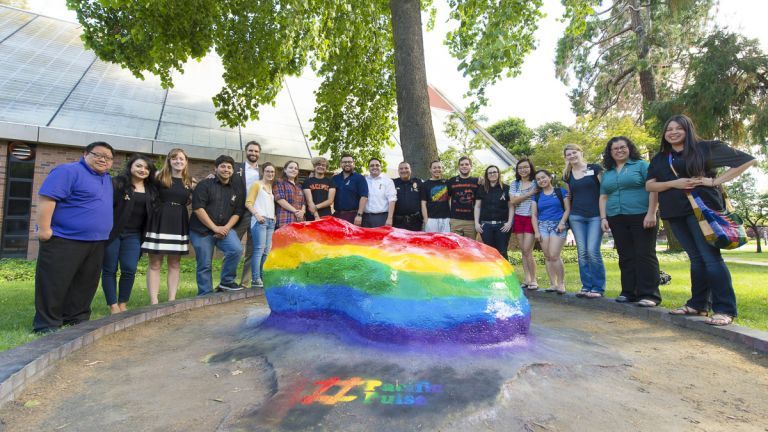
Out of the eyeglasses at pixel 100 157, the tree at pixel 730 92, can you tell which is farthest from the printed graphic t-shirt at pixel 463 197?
the tree at pixel 730 92

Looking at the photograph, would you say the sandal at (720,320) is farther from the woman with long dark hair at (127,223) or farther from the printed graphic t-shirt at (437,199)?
the woman with long dark hair at (127,223)

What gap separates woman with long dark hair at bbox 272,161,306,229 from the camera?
6.61m

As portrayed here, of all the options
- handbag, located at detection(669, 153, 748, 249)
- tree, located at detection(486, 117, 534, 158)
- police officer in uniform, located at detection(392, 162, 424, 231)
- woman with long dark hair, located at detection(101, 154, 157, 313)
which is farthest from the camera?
tree, located at detection(486, 117, 534, 158)

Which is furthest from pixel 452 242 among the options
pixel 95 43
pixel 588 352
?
pixel 95 43

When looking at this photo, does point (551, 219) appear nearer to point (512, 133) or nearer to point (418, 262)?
point (418, 262)

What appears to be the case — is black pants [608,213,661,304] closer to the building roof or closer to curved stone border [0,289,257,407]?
curved stone border [0,289,257,407]

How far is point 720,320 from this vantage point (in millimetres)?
4320

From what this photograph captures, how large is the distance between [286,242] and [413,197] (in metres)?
3.07

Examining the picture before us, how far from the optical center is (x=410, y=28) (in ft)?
28.6

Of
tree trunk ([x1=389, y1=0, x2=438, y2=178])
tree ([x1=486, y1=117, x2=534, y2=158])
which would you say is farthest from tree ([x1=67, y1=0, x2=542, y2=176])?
tree ([x1=486, y1=117, x2=534, y2=158])

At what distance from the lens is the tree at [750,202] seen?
34094mm

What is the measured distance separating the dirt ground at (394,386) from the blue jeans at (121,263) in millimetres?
1150

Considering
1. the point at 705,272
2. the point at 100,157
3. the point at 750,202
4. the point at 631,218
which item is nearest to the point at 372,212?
the point at 631,218

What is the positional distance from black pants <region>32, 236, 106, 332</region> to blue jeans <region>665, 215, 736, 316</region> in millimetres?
6081
